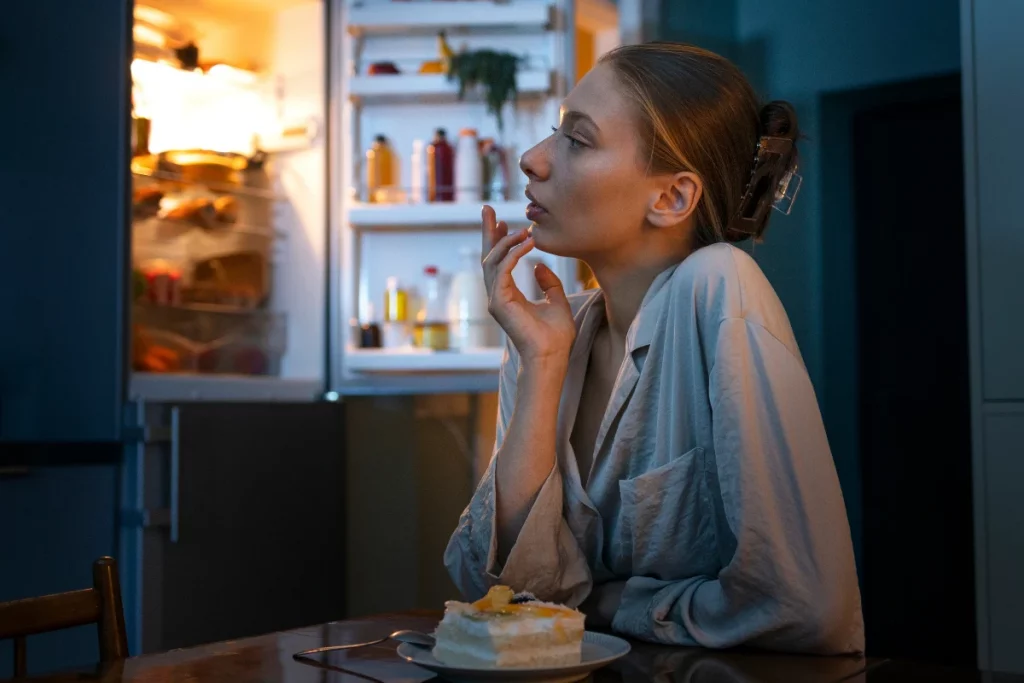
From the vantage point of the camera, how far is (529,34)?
291 cm

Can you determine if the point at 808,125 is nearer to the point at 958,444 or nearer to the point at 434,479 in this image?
the point at 958,444

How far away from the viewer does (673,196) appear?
122cm

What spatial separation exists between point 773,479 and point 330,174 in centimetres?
230

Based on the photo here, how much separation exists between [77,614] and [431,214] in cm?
191

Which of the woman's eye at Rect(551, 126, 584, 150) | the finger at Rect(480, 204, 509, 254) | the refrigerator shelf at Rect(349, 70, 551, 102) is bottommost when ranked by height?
the finger at Rect(480, 204, 509, 254)

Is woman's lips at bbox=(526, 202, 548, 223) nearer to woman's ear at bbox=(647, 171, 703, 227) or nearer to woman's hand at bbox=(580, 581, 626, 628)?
woman's ear at bbox=(647, 171, 703, 227)

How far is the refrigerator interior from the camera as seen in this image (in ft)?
9.70

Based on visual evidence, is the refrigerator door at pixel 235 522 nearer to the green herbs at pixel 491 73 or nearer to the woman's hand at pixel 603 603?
the green herbs at pixel 491 73

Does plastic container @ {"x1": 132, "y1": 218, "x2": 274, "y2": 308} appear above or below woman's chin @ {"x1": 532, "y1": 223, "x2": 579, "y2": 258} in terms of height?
above

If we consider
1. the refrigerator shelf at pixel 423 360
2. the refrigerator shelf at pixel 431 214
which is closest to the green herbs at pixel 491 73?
the refrigerator shelf at pixel 431 214

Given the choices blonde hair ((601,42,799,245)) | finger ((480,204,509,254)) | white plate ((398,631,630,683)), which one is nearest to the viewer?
white plate ((398,631,630,683))

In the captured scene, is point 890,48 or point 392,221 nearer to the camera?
point 890,48

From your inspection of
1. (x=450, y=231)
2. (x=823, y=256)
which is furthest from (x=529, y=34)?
(x=823, y=256)

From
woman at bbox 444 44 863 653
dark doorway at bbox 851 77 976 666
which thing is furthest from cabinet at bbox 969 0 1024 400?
woman at bbox 444 44 863 653
